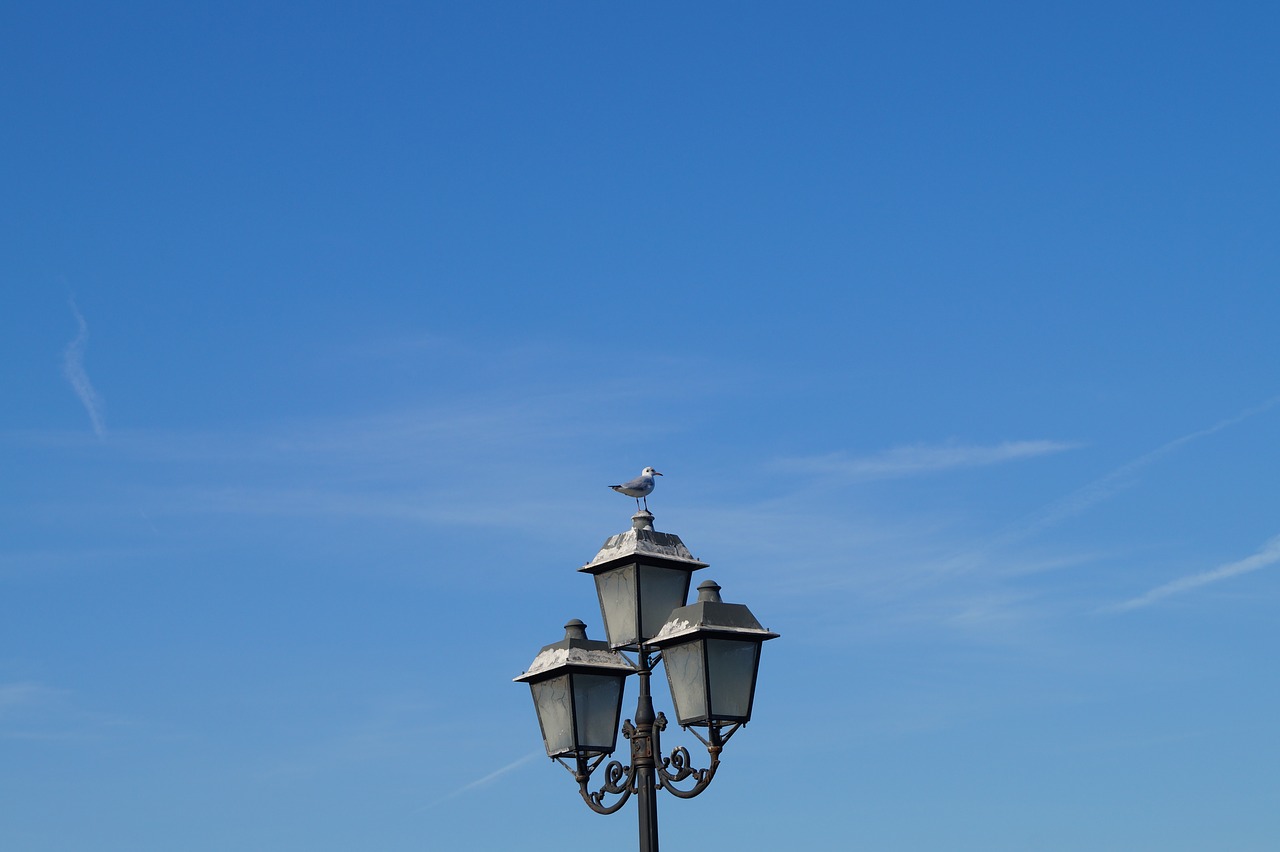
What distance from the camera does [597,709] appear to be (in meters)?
13.2

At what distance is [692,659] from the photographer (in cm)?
1245

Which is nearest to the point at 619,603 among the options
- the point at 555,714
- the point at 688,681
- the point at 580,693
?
the point at 580,693

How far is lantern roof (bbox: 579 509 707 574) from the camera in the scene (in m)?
13.2

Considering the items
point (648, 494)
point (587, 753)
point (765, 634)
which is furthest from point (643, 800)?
point (648, 494)

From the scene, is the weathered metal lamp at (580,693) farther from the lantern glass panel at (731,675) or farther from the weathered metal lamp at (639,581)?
the lantern glass panel at (731,675)

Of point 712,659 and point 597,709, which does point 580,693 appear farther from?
point 712,659

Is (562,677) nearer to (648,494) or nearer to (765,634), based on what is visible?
(765,634)

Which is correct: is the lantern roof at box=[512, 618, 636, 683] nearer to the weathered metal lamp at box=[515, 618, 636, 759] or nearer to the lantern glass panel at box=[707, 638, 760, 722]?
the weathered metal lamp at box=[515, 618, 636, 759]

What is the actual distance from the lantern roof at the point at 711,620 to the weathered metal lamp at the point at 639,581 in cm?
43

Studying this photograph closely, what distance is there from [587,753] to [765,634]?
1700 mm

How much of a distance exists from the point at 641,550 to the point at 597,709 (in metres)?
1.28

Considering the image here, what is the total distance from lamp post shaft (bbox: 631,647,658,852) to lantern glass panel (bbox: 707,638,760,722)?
75cm

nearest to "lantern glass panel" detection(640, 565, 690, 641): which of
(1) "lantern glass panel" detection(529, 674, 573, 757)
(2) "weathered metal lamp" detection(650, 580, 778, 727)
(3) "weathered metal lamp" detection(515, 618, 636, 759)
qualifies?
(3) "weathered metal lamp" detection(515, 618, 636, 759)

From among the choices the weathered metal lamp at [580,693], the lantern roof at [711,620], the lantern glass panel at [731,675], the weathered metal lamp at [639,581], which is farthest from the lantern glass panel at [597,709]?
the lantern glass panel at [731,675]
